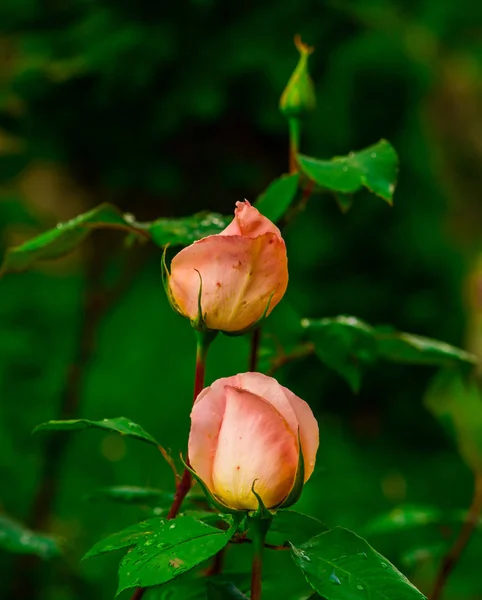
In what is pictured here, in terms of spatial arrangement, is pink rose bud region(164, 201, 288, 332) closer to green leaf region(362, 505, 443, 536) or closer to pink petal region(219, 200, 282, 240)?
pink petal region(219, 200, 282, 240)

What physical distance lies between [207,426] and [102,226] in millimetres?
239

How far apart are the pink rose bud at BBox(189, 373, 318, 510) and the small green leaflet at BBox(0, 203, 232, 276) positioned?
0.17 m

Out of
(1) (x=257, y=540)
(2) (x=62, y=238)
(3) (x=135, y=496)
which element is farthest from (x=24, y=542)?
(1) (x=257, y=540)

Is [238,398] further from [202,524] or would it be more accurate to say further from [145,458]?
[145,458]

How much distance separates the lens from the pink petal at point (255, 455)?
442 millimetres

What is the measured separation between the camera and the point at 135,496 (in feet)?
2.33

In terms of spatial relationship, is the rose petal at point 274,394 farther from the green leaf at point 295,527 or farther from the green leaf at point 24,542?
the green leaf at point 24,542

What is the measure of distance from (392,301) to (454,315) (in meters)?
0.26

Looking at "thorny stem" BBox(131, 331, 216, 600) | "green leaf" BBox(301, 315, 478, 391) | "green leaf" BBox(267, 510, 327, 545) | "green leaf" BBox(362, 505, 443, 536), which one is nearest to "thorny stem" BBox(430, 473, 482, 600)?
"green leaf" BBox(362, 505, 443, 536)

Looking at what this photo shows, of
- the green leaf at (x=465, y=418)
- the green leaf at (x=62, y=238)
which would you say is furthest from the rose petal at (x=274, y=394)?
the green leaf at (x=465, y=418)

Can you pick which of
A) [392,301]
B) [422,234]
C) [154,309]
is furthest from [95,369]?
[422,234]

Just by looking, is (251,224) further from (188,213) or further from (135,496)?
(188,213)

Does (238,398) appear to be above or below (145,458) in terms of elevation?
above

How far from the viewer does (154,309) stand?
3.37 m
